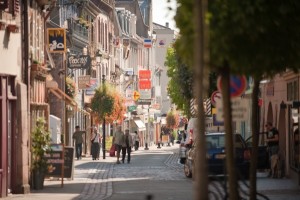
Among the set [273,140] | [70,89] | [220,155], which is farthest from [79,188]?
[70,89]

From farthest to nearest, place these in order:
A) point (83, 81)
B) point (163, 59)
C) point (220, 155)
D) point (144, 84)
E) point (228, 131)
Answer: point (163, 59) < point (144, 84) < point (83, 81) < point (220, 155) < point (228, 131)

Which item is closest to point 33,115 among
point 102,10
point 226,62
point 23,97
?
point 23,97

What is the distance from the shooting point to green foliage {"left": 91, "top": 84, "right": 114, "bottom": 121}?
69894 mm

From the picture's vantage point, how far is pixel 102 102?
7012 centimetres

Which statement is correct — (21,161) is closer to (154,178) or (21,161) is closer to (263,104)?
(154,178)

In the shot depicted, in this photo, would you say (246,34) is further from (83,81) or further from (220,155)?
(83,81)

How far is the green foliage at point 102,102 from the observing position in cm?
6989

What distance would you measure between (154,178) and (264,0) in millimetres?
22772

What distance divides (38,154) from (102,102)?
38.6 meters

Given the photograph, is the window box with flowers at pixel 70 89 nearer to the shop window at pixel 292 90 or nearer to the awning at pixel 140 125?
the shop window at pixel 292 90

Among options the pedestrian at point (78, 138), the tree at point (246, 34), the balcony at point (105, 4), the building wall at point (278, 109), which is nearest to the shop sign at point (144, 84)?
the balcony at point (105, 4)

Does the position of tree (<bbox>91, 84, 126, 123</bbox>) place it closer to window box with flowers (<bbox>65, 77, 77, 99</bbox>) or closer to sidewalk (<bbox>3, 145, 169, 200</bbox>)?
window box with flowers (<bbox>65, 77, 77, 99</bbox>)

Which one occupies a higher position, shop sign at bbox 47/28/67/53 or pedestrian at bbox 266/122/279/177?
shop sign at bbox 47/28/67/53

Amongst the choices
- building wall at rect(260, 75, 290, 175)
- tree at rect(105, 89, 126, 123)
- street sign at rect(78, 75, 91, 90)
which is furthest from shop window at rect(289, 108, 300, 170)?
tree at rect(105, 89, 126, 123)
